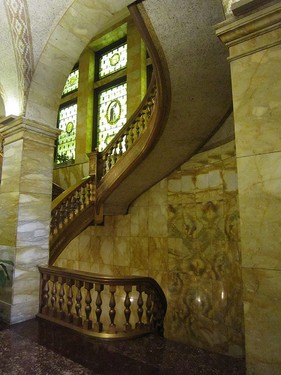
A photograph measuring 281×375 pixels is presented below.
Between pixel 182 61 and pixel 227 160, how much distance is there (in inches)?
89.6

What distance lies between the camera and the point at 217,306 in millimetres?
5199

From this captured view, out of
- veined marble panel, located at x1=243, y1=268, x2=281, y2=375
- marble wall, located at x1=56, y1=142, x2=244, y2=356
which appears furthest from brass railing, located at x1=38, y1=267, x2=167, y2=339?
veined marble panel, located at x1=243, y1=268, x2=281, y2=375

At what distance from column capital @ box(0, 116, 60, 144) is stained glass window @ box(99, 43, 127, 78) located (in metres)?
6.11

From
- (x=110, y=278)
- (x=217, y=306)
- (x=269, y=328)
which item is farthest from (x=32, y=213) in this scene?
(x=217, y=306)

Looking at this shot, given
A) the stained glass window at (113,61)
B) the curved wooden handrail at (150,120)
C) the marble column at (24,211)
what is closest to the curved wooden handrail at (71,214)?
the curved wooden handrail at (150,120)

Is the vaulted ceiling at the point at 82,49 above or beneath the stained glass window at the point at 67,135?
beneath

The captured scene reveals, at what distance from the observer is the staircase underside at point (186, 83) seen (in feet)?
10.2

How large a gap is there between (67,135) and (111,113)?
2.12 m

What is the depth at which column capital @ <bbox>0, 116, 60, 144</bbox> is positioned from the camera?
4020 mm

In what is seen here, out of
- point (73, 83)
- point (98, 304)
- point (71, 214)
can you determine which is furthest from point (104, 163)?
point (73, 83)

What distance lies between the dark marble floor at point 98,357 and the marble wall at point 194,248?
240 centimetres

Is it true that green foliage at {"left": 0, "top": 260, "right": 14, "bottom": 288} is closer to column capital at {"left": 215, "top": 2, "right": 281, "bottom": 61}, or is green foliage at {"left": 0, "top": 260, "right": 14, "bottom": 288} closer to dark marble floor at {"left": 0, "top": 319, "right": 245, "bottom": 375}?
dark marble floor at {"left": 0, "top": 319, "right": 245, "bottom": 375}

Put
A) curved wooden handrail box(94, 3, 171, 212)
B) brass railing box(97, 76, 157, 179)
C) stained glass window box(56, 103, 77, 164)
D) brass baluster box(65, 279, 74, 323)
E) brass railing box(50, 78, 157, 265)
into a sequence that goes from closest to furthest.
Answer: curved wooden handrail box(94, 3, 171, 212)
brass baluster box(65, 279, 74, 323)
brass railing box(97, 76, 157, 179)
brass railing box(50, 78, 157, 265)
stained glass window box(56, 103, 77, 164)

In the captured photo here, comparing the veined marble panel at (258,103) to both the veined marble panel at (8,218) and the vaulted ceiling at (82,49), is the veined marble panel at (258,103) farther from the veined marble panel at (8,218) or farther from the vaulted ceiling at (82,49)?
the veined marble panel at (8,218)
